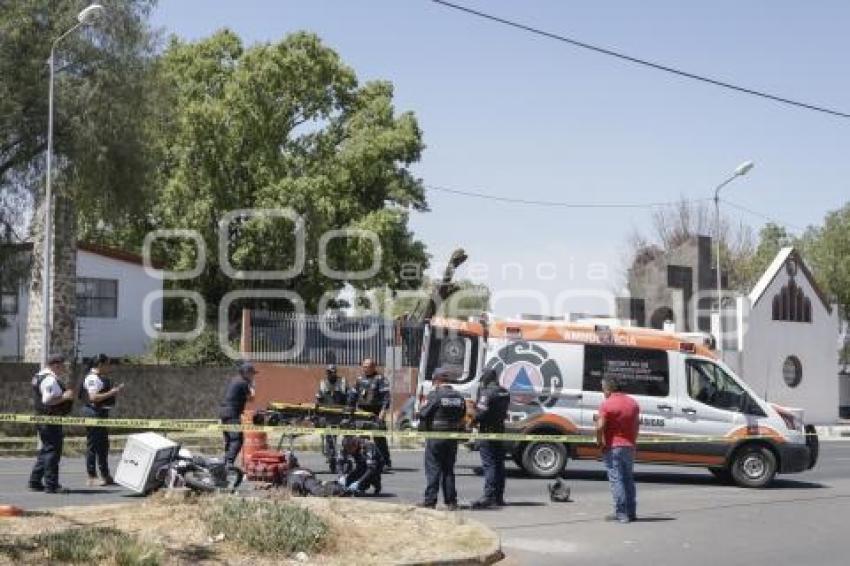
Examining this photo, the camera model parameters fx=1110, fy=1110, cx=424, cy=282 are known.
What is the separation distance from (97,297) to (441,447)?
91.5ft

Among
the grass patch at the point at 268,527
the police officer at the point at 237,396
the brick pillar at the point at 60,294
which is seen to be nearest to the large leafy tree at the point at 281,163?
the brick pillar at the point at 60,294

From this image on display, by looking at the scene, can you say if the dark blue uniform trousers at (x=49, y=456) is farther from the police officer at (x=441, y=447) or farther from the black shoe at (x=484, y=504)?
the black shoe at (x=484, y=504)

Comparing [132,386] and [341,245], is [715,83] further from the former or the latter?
[341,245]

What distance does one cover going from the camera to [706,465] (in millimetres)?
17531

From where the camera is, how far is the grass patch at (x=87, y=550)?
845cm

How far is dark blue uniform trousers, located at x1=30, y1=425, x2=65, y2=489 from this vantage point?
549 inches

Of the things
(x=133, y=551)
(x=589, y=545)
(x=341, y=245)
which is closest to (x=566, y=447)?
(x=589, y=545)

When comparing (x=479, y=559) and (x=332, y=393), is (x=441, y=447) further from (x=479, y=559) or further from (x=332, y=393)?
(x=332, y=393)

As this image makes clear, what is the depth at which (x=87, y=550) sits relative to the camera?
8.54m

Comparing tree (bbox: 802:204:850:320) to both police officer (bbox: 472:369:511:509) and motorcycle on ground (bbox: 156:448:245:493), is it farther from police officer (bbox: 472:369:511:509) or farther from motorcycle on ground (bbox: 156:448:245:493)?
motorcycle on ground (bbox: 156:448:245:493)

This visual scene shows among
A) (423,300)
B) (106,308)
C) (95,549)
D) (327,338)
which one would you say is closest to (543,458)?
(95,549)

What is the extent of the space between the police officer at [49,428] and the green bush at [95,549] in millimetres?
5171

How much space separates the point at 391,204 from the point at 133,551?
36886mm

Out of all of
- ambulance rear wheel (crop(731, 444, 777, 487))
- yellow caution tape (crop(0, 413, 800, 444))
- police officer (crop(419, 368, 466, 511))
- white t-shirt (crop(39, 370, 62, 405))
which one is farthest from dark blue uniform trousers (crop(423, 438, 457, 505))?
ambulance rear wheel (crop(731, 444, 777, 487))
